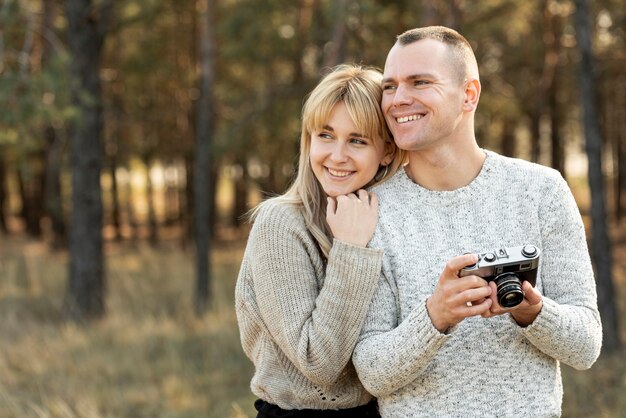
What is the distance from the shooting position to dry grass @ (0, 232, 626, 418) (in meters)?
6.69

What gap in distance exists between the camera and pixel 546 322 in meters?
2.40

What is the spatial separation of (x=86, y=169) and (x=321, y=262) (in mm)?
8384

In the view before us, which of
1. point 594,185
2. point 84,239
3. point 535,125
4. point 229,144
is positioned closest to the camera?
point 594,185

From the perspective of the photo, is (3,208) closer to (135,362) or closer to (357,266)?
(135,362)

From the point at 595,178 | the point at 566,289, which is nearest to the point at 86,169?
the point at 595,178

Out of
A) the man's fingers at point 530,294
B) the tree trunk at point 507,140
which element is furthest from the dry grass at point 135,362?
the tree trunk at point 507,140

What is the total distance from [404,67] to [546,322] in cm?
95

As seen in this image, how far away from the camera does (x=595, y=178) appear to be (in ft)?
28.0

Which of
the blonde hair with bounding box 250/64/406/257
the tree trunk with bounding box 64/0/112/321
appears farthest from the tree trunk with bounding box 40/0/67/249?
the blonde hair with bounding box 250/64/406/257

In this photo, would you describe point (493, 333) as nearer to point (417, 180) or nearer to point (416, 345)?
point (416, 345)

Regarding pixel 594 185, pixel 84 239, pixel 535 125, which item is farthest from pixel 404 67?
pixel 535 125

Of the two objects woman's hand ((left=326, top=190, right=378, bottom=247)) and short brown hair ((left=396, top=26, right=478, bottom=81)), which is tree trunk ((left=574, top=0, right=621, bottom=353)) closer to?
short brown hair ((left=396, top=26, right=478, bottom=81))

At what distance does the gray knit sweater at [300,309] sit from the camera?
255cm

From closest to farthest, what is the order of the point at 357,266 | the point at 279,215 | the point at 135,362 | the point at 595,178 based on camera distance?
the point at 357,266 → the point at 279,215 → the point at 135,362 → the point at 595,178
